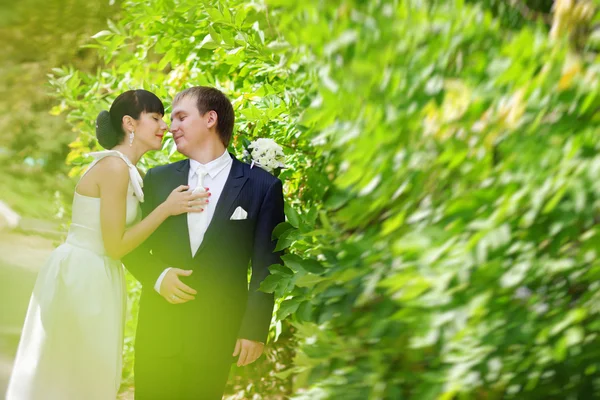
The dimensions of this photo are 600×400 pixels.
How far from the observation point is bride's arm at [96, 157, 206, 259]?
119 inches

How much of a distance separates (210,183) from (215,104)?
377mm

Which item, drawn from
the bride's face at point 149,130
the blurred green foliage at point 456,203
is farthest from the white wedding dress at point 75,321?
the blurred green foliage at point 456,203

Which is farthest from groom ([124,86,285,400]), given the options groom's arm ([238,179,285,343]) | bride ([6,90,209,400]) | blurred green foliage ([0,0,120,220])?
blurred green foliage ([0,0,120,220])

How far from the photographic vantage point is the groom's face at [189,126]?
122 inches

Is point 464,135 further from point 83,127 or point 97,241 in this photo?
point 83,127

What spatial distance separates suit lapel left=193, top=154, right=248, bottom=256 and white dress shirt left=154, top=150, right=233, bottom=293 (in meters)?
0.03

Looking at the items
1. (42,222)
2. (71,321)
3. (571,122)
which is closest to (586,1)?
(571,122)

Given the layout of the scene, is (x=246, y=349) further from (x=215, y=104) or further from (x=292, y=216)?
(x=215, y=104)

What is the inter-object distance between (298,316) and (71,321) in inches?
52.7

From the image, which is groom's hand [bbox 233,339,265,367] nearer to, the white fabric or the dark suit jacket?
the dark suit jacket

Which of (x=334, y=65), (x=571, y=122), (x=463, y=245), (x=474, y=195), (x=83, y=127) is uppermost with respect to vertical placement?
(x=83, y=127)

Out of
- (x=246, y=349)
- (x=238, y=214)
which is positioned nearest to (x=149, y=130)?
(x=238, y=214)

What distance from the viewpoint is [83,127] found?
521 cm

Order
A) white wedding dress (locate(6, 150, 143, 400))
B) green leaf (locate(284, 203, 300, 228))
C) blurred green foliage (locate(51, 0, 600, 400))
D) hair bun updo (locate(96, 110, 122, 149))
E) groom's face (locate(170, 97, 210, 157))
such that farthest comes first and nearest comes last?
hair bun updo (locate(96, 110, 122, 149)) < white wedding dress (locate(6, 150, 143, 400)) < groom's face (locate(170, 97, 210, 157)) < green leaf (locate(284, 203, 300, 228)) < blurred green foliage (locate(51, 0, 600, 400))
